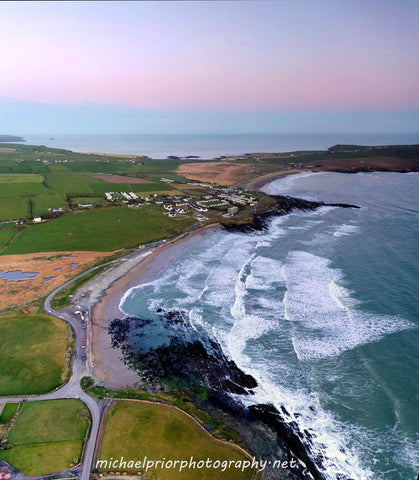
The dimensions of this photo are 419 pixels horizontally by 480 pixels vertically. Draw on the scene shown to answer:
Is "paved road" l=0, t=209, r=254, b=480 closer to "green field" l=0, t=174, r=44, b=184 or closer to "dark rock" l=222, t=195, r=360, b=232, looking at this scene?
"dark rock" l=222, t=195, r=360, b=232

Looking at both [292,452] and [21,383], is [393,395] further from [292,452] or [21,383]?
[21,383]

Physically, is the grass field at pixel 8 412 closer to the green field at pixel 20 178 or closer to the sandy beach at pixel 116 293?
the sandy beach at pixel 116 293

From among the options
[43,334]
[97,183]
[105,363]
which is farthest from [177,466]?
[97,183]

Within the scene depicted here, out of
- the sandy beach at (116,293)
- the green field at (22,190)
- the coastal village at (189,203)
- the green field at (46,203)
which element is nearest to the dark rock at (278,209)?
the coastal village at (189,203)

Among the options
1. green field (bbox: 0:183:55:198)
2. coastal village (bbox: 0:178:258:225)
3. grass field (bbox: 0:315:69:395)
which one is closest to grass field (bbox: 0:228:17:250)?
coastal village (bbox: 0:178:258:225)

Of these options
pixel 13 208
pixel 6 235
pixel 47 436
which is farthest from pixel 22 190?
pixel 47 436

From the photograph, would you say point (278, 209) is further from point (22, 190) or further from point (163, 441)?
point (22, 190)

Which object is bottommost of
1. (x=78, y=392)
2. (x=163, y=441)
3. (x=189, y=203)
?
(x=163, y=441)
